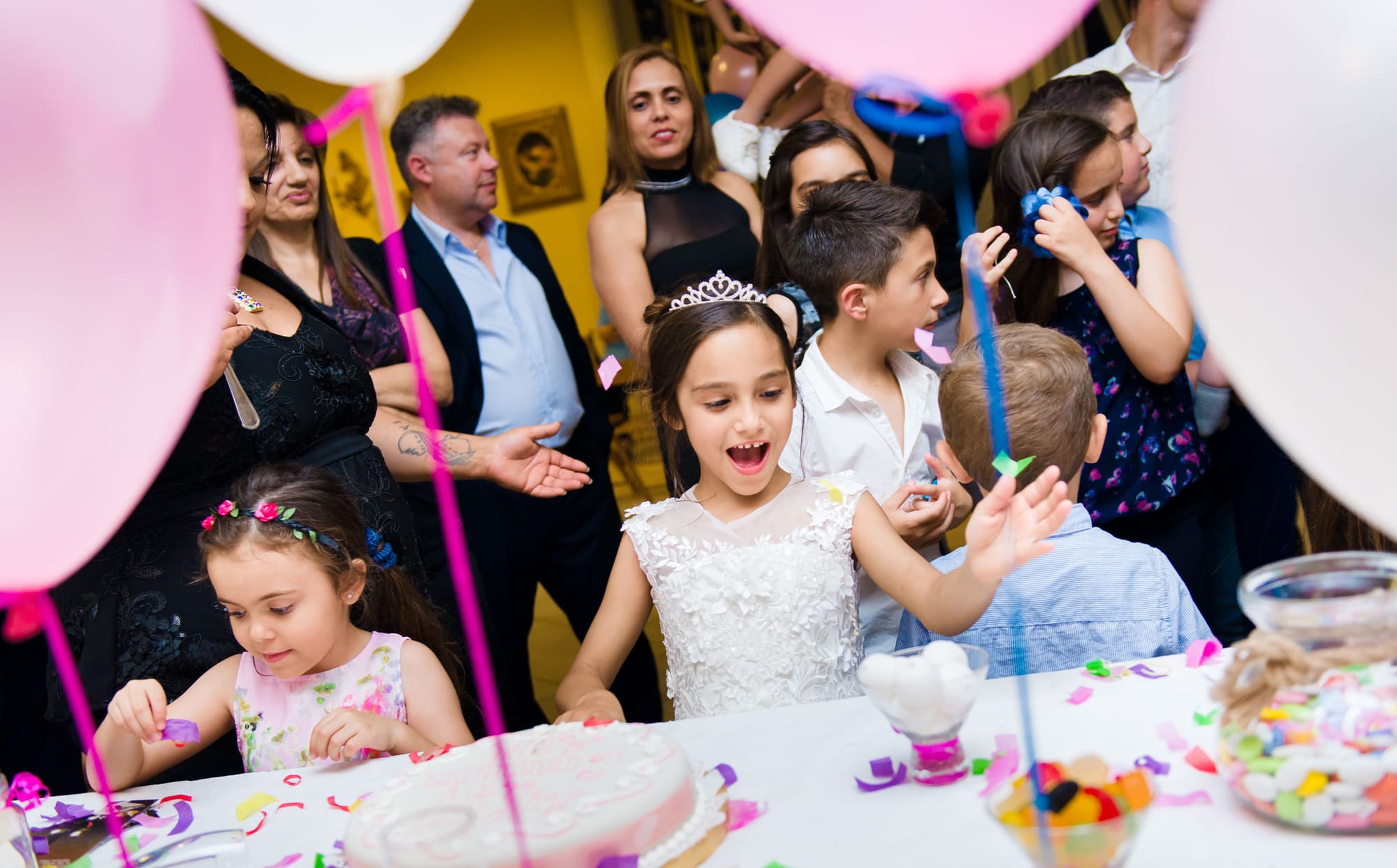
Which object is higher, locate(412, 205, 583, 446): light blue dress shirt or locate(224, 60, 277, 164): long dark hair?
locate(224, 60, 277, 164): long dark hair

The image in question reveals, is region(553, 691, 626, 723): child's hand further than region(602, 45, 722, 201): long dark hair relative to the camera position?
No

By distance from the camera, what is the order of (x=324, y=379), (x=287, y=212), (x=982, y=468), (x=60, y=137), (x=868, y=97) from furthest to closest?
(x=287, y=212) → (x=324, y=379) → (x=982, y=468) → (x=868, y=97) → (x=60, y=137)

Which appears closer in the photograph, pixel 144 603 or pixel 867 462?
pixel 144 603

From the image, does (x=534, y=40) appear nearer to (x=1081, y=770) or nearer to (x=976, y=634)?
(x=976, y=634)

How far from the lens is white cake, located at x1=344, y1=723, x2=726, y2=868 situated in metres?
1.00

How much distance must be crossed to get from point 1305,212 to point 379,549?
139cm

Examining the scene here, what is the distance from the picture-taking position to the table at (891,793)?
0.93m

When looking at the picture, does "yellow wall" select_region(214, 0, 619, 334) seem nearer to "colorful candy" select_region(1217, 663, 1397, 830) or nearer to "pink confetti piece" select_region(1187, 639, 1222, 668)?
"pink confetti piece" select_region(1187, 639, 1222, 668)

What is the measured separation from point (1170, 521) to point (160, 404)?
1672mm

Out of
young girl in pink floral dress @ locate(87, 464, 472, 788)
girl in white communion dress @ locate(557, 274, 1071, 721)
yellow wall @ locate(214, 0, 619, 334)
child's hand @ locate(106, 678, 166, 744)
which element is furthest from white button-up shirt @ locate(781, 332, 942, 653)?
yellow wall @ locate(214, 0, 619, 334)

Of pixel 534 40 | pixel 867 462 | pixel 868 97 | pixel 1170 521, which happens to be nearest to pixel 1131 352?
pixel 1170 521

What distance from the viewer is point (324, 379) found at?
180cm

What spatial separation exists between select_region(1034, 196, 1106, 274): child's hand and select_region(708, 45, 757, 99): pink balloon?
88.3 inches

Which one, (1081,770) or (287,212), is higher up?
(287,212)
